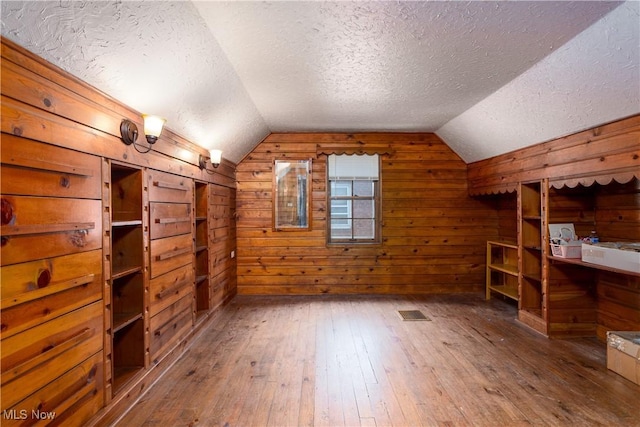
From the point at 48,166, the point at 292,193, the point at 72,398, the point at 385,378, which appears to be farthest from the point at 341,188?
the point at 72,398

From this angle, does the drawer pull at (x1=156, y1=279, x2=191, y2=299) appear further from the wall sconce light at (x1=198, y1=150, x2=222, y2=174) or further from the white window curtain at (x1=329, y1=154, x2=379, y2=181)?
the white window curtain at (x1=329, y1=154, x2=379, y2=181)

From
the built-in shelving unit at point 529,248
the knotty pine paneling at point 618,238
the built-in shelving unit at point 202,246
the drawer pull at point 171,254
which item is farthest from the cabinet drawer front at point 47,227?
the knotty pine paneling at point 618,238

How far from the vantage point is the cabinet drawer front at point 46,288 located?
1274 mm

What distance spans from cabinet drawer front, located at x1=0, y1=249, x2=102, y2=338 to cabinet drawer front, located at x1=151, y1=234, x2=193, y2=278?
2.11ft

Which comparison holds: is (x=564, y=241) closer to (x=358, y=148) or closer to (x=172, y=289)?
(x=358, y=148)

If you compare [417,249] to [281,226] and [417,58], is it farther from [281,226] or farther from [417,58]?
[417,58]

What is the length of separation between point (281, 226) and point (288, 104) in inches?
78.0

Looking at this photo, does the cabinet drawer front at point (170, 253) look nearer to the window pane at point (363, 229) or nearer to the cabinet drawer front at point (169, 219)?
the cabinet drawer front at point (169, 219)

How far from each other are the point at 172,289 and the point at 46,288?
4.46 feet

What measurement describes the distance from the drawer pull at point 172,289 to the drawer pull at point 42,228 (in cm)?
99

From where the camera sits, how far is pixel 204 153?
3.50m

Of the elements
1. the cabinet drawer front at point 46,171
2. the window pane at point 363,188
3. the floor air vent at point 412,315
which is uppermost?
the window pane at point 363,188

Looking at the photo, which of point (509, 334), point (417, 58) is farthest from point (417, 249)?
point (417, 58)

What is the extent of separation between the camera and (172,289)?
9.07ft
